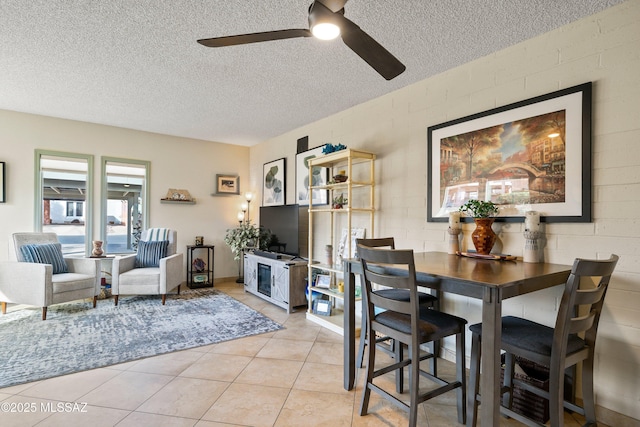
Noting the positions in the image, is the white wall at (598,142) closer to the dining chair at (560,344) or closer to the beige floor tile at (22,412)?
the dining chair at (560,344)

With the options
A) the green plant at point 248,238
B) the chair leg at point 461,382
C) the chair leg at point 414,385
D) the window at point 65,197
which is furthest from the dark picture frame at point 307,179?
the window at point 65,197

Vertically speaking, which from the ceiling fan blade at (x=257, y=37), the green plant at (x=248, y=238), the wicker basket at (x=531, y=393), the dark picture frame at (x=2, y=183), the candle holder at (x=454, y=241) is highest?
the ceiling fan blade at (x=257, y=37)

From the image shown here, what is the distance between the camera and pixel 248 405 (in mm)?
2029

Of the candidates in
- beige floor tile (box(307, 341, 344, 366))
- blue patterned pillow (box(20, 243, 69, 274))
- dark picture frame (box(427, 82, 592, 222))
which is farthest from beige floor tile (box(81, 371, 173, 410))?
dark picture frame (box(427, 82, 592, 222))

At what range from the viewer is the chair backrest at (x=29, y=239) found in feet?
12.6

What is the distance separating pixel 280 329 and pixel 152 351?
3.87 ft

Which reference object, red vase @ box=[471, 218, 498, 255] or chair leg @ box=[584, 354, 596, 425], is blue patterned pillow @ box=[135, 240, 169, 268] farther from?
chair leg @ box=[584, 354, 596, 425]

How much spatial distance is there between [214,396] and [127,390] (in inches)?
23.6

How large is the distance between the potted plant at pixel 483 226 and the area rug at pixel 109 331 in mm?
2152

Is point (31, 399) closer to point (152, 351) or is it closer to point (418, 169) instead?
point (152, 351)

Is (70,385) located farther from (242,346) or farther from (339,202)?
(339,202)

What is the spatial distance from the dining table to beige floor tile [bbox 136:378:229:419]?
0.90 m

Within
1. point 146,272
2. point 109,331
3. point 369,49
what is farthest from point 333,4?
point 146,272

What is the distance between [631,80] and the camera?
190 centimetres
